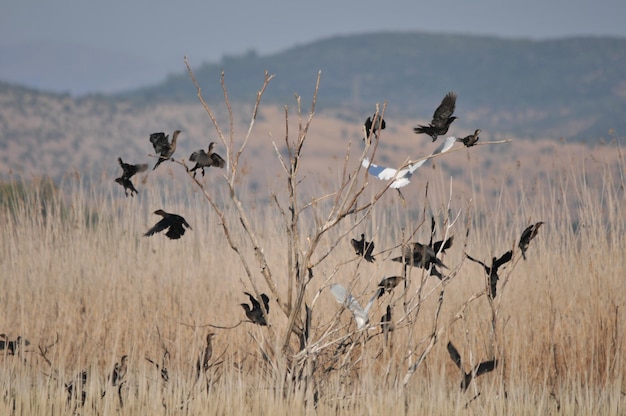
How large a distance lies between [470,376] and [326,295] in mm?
2335

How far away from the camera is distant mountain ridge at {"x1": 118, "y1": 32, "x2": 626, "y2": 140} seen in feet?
395

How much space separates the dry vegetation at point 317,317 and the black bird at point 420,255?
91mm

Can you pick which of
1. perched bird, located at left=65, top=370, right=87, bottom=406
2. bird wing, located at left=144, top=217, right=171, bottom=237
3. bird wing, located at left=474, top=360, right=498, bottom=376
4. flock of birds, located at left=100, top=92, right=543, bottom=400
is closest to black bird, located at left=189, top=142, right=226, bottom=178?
flock of birds, located at left=100, top=92, right=543, bottom=400

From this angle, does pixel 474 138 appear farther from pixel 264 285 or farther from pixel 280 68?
pixel 280 68

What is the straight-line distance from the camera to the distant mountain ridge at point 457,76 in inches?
4737

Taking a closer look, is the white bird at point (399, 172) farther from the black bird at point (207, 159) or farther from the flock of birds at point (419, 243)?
the black bird at point (207, 159)

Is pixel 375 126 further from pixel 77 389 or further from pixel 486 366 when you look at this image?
pixel 77 389

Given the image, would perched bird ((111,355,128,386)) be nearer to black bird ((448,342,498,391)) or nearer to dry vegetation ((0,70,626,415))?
dry vegetation ((0,70,626,415))

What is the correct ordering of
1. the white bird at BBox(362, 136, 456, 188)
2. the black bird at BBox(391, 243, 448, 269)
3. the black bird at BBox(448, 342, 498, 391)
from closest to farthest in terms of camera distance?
the white bird at BBox(362, 136, 456, 188), the black bird at BBox(391, 243, 448, 269), the black bird at BBox(448, 342, 498, 391)

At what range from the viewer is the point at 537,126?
112 metres

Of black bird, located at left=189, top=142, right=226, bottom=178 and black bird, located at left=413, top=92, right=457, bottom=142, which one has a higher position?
black bird, located at left=413, top=92, right=457, bottom=142

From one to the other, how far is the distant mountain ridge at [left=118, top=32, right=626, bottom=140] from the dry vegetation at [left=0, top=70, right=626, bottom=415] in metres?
102

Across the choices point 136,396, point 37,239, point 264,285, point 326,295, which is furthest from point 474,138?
point 37,239

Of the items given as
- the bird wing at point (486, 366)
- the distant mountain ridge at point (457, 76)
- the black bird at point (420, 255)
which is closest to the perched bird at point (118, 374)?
the black bird at point (420, 255)
